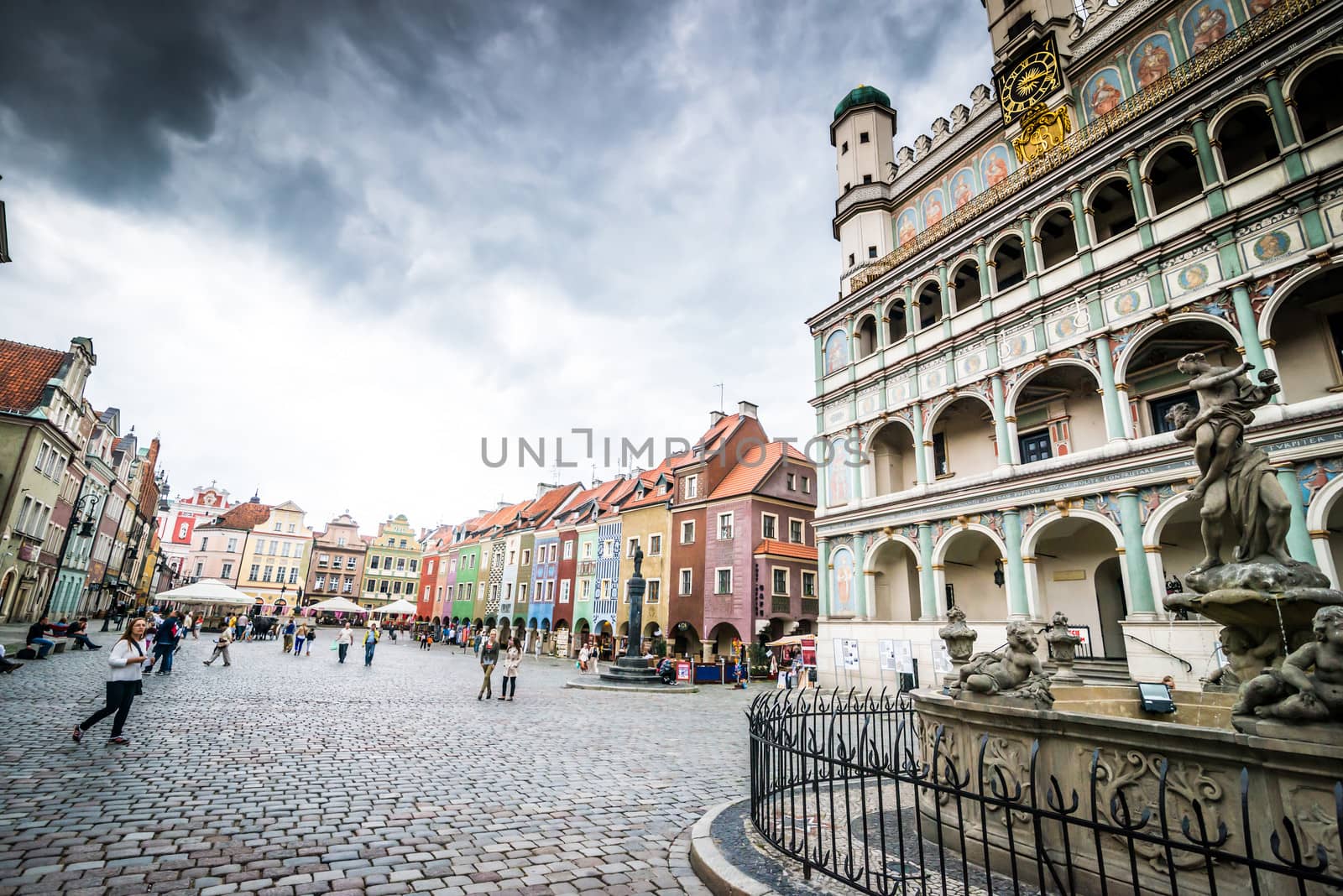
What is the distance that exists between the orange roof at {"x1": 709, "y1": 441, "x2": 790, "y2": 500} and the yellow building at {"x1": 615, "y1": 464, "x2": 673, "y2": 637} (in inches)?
163

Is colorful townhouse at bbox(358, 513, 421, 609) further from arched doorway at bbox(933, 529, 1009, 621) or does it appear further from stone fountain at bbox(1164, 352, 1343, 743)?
stone fountain at bbox(1164, 352, 1343, 743)

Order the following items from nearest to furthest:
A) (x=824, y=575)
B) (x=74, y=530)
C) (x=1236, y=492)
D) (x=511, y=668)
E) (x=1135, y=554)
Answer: (x=1236, y=492) < (x=511, y=668) < (x=1135, y=554) < (x=824, y=575) < (x=74, y=530)

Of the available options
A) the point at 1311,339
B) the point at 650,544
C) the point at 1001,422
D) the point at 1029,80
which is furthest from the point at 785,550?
the point at 1029,80

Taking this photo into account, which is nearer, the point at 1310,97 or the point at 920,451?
the point at 1310,97

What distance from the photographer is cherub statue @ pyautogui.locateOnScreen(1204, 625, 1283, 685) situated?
4.88m

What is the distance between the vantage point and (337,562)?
78.2 meters

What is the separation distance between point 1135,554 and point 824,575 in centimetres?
1111

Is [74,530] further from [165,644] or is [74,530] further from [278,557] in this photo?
[278,557]

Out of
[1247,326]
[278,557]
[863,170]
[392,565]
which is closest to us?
[1247,326]

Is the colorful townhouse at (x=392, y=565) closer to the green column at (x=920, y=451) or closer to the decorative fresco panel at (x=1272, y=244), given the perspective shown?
the green column at (x=920, y=451)

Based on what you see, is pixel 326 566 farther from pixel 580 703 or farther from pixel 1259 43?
pixel 1259 43

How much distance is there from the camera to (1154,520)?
16.5m

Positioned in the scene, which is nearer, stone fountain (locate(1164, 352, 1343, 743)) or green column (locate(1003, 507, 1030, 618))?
stone fountain (locate(1164, 352, 1343, 743))

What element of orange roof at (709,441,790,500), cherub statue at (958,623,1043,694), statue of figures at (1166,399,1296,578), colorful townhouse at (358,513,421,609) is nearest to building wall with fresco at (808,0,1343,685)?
orange roof at (709,441,790,500)
